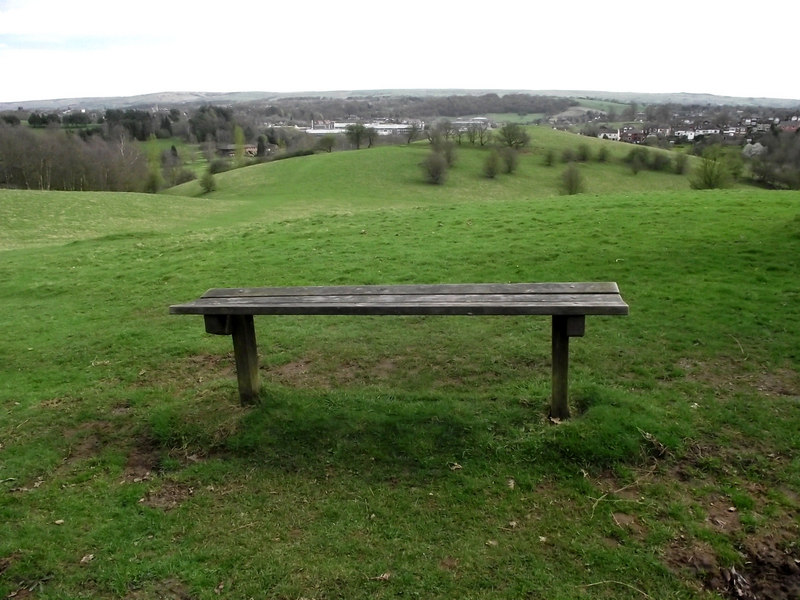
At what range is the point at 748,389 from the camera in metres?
5.89

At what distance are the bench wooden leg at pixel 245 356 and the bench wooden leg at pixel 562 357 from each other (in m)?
2.77

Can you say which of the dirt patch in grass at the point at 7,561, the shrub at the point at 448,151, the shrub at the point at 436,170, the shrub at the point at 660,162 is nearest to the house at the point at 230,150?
the shrub at the point at 448,151

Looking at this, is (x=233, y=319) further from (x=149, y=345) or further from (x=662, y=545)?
(x=662, y=545)

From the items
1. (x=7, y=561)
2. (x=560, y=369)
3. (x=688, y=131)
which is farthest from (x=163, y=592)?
(x=688, y=131)

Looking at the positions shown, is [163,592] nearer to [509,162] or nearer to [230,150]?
[509,162]

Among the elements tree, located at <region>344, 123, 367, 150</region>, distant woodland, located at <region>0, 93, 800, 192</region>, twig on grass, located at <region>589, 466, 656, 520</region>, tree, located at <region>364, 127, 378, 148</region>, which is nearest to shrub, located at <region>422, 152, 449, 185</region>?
distant woodland, located at <region>0, 93, 800, 192</region>

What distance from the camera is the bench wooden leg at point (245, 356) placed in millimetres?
5628

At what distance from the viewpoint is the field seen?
378cm

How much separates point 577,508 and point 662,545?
1.90 ft

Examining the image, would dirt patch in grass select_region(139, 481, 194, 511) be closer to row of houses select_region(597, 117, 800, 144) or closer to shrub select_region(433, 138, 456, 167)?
shrub select_region(433, 138, 456, 167)

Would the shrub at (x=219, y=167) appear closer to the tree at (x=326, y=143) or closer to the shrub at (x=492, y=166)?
the tree at (x=326, y=143)

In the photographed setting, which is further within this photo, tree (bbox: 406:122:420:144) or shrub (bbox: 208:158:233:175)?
tree (bbox: 406:122:420:144)

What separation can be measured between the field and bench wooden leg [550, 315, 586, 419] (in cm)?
17

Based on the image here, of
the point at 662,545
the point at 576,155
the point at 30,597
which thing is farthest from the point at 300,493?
the point at 576,155
